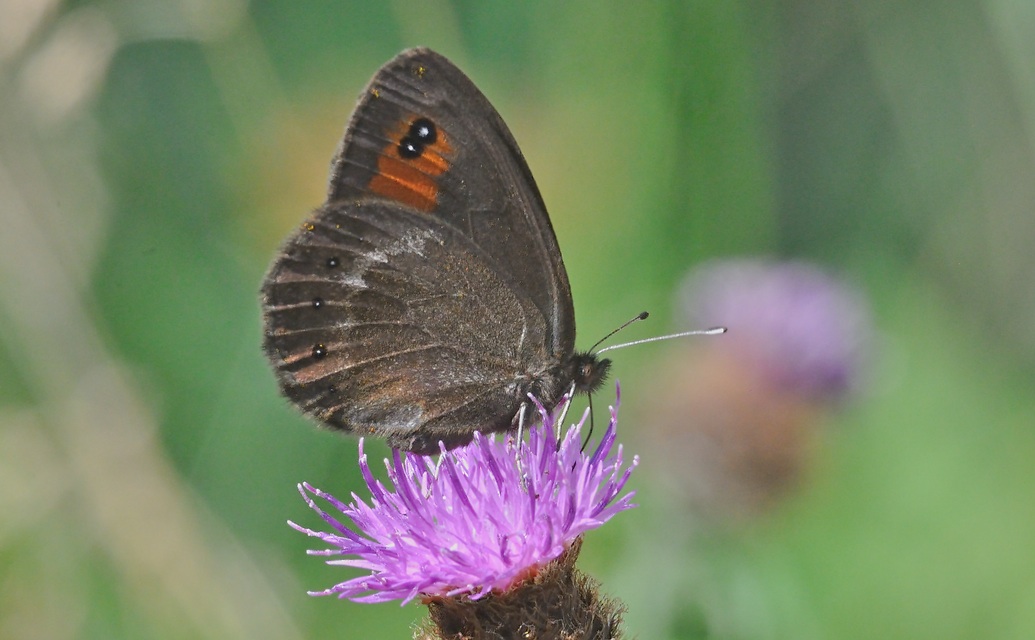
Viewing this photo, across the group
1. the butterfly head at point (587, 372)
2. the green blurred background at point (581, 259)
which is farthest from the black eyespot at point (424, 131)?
the green blurred background at point (581, 259)

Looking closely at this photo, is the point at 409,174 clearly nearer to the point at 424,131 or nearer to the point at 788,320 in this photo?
the point at 424,131

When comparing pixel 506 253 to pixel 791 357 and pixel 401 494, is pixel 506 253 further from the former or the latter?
pixel 791 357

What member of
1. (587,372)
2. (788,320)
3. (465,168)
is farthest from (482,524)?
(788,320)

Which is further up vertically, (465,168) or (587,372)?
(465,168)

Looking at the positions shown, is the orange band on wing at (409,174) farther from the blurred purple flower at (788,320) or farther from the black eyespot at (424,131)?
the blurred purple flower at (788,320)

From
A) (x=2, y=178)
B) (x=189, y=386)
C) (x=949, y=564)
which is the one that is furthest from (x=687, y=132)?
(x=2, y=178)

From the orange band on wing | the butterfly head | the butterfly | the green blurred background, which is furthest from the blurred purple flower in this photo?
the orange band on wing

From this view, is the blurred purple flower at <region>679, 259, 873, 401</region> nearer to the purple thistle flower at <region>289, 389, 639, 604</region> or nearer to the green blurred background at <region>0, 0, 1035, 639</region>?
the green blurred background at <region>0, 0, 1035, 639</region>
